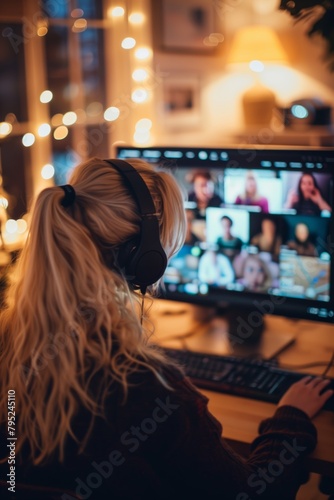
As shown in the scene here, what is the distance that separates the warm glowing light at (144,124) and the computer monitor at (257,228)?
1.26 metres

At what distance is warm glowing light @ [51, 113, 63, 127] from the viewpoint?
2.61 m

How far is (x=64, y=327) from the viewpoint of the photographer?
0.96 metres

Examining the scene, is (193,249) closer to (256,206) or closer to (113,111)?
(256,206)

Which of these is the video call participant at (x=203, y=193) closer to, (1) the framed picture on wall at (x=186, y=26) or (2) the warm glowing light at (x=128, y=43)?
(2) the warm glowing light at (x=128, y=43)

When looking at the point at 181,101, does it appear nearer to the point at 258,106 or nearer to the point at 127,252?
the point at 258,106

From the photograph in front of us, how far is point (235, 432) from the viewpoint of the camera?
130 centimetres

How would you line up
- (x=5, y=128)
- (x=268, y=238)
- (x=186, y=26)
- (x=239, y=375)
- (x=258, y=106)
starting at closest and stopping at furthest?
(x=239, y=375) < (x=268, y=238) < (x=5, y=128) < (x=186, y=26) < (x=258, y=106)

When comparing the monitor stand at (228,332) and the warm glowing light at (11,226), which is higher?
the warm glowing light at (11,226)

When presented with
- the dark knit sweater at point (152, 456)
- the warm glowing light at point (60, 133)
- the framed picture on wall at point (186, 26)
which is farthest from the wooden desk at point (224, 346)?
the framed picture on wall at point (186, 26)

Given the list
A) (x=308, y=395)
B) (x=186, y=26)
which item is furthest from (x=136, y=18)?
(x=308, y=395)

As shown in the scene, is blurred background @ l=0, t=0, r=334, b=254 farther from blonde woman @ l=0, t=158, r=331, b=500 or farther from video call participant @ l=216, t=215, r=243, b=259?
blonde woman @ l=0, t=158, r=331, b=500

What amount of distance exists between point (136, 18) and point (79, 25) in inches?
12.3

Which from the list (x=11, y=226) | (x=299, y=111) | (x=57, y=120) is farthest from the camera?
(x=299, y=111)

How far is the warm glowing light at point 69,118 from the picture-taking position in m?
2.68
